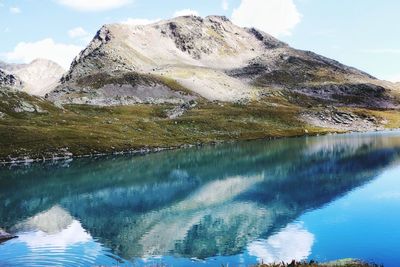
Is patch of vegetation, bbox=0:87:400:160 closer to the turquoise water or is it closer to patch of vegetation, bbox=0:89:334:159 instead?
patch of vegetation, bbox=0:89:334:159

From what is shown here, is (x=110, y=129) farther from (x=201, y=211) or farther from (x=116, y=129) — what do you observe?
(x=201, y=211)

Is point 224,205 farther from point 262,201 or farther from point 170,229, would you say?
point 170,229

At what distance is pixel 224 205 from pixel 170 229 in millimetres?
14802

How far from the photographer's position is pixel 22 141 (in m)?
117

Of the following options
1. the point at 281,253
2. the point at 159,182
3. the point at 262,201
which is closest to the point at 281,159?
the point at 159,182

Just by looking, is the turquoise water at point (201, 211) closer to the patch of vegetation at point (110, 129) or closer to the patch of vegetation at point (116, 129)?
the patch of vegetation at point (110, 129)

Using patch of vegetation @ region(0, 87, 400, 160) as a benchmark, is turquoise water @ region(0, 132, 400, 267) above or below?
below

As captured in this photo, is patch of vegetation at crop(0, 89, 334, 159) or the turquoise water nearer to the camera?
the turquoise water

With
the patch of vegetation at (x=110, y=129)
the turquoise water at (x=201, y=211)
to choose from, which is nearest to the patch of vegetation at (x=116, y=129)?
the patch of vegetation at (x=110, y=129)

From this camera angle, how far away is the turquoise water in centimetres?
3841

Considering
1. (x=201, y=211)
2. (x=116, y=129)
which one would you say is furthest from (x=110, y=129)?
(x=201, y=211)

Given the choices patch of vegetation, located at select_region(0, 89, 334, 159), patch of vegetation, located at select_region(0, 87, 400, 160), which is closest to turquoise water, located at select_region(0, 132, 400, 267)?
patch of vegetation, located at select_region(0, 87, 400, 160)

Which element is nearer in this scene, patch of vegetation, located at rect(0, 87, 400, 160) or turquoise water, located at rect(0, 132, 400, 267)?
turquoise water, located at rect(0, 132, 400, 267)

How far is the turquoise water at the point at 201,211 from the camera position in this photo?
3841cm
